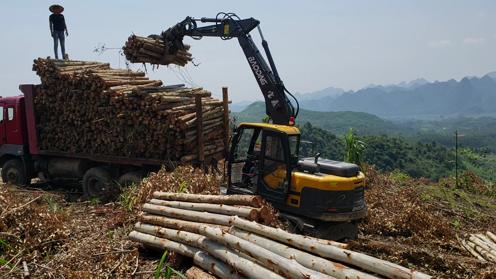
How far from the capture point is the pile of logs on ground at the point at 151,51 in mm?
12117

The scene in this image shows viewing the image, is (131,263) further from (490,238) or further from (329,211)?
(490,238)

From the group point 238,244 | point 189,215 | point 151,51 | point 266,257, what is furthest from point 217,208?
point 151,51

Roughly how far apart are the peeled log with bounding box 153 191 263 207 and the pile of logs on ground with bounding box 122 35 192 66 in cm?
544

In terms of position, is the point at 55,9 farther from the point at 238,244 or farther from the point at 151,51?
the point at 238,244

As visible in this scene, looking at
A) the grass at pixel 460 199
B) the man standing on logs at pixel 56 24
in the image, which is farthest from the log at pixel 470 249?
the man standing on logs at pixel 56 24

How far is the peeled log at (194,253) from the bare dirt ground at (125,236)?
7.9 inches

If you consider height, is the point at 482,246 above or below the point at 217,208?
below

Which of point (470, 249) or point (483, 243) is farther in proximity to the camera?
point (483, 243)

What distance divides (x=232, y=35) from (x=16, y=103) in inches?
289

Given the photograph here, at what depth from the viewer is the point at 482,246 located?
900 centimetres

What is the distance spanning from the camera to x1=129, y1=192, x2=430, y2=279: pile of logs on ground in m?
4.94

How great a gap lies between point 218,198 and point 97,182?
21.6ft

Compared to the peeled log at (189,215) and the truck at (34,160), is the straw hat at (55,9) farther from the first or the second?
the peeled log at (189,215)

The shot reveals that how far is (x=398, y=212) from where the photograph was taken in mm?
10773
